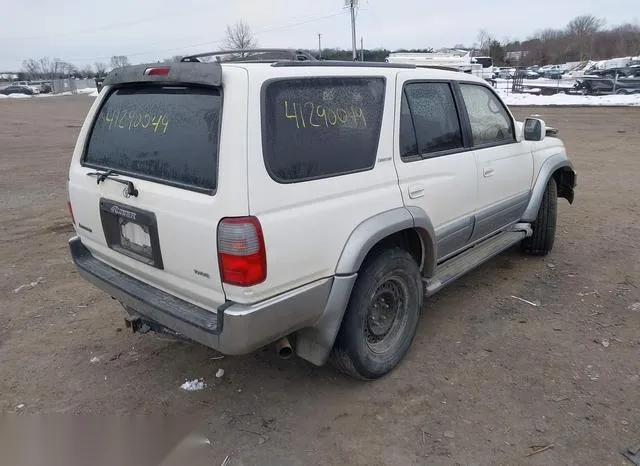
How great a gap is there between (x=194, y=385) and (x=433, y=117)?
7.78 ft

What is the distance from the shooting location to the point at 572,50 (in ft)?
268

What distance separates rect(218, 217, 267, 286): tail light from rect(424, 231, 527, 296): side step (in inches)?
59.5

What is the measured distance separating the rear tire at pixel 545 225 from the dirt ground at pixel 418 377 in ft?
0.43

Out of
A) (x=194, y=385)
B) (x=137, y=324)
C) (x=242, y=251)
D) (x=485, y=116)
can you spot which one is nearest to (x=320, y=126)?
(x=242, y=251)

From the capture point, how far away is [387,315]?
339cm

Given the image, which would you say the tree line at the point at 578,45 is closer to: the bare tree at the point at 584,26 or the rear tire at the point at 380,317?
the bare tree at the point at 584,26

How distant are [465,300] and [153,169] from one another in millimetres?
2831

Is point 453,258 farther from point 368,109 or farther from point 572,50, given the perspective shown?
point 572,50

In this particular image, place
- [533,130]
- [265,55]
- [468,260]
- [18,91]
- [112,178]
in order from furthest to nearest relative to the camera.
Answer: [18,91]
[533,130]
[468,260]
[265,55]
[112,178]

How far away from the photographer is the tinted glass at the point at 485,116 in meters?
4.01

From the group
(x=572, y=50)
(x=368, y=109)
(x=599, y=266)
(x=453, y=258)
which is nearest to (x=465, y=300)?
(x=453, y=258)

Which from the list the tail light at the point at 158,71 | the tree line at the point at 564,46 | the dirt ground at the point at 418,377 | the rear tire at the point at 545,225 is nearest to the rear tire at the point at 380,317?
the dirt ground at the point at 418,377

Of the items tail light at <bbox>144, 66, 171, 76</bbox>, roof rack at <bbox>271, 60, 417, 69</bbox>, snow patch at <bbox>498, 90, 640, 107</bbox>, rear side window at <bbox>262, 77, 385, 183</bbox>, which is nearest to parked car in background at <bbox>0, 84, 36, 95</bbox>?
snow patch at <bbox>498, 90, 640, 107</bbox>

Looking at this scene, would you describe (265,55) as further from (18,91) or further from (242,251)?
Result: (18,91)
